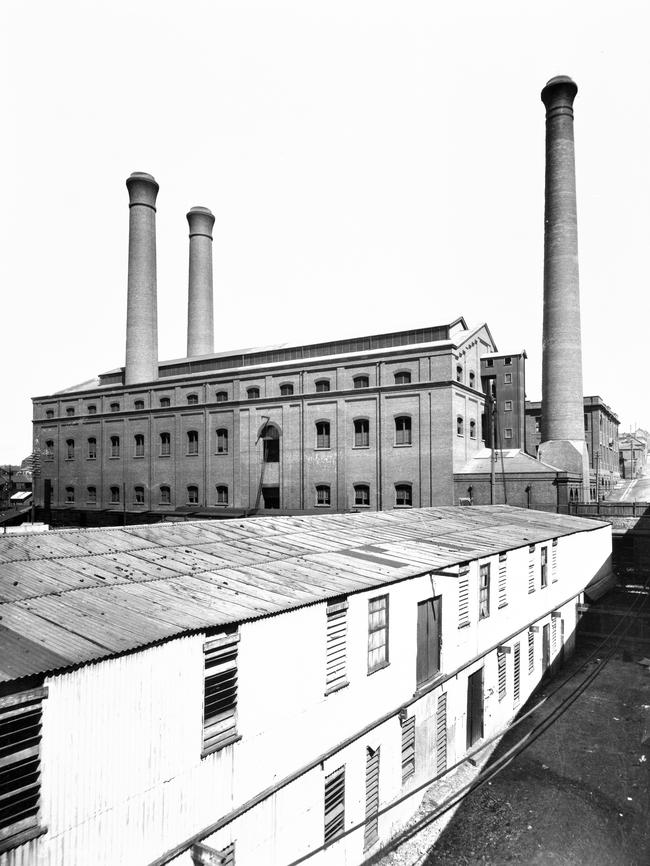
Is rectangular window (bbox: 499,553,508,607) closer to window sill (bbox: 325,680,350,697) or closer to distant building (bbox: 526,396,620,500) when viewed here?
window sill (bbox: 325,680,350,697)

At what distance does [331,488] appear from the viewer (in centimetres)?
3769

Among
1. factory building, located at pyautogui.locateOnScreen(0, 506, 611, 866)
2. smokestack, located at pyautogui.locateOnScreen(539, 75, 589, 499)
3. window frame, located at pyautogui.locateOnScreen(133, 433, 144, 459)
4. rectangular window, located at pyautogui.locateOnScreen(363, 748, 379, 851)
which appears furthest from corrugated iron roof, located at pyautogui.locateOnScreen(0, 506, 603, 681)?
window frame, located at pyautogui.locateOnScreen(133, 433, 144, 459)

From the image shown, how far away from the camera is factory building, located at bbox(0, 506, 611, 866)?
21.6 ft

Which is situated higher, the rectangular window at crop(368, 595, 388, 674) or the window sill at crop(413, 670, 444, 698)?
the rectangular window at crop(368, 595, 388, 674)

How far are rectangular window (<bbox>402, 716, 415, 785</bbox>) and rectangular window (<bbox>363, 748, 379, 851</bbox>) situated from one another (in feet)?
3.58

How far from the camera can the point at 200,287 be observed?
55.1 meters

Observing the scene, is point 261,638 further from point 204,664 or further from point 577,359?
point 577,359

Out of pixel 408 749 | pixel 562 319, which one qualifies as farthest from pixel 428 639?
pixel 562 319

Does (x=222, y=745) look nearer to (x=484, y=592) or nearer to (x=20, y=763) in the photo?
(x=20, y=763)

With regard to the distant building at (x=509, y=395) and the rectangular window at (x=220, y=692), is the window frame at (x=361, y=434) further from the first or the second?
the rectangular window at (x=220, y=692)

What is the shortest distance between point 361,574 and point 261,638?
3579 millimetres

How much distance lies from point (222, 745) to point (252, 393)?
1372 inches

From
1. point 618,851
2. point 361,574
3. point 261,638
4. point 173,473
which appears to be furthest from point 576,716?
point 173,473

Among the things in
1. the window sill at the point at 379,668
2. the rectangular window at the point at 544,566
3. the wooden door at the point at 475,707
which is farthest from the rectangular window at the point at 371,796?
the rectangular window at the point at 544,566
